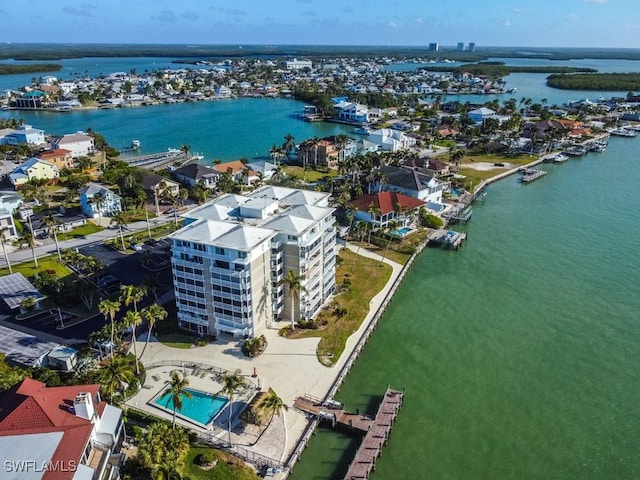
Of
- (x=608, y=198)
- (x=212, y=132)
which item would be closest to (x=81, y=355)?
(x=608, y=198)

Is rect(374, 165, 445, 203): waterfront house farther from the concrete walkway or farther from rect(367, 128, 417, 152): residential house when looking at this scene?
the concrete walkway

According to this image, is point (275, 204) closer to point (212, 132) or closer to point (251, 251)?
point (251, 251)

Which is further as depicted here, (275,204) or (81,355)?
(275,204)

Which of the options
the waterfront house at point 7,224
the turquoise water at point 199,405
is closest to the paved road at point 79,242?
the waterfront house at point 7,224

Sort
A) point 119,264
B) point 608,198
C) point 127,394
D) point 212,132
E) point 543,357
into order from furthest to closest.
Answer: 1. point 212,132
2. point 608,198
3. point 119,264
4. point 543,357
5. point 127,394

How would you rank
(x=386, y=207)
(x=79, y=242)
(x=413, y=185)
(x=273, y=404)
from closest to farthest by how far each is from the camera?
(x=273, y=404), (x=79, y=242), (x=386, y=207), (x=413, y=185)

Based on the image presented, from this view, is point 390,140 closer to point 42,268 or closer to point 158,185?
point 158,185

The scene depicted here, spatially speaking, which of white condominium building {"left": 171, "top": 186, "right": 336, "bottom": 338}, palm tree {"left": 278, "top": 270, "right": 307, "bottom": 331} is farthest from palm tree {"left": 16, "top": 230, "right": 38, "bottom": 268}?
palm tree {"left": 278, "top": 270, "right": 307, "bottom": 331}

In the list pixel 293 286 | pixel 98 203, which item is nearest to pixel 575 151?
pixel 293 286
